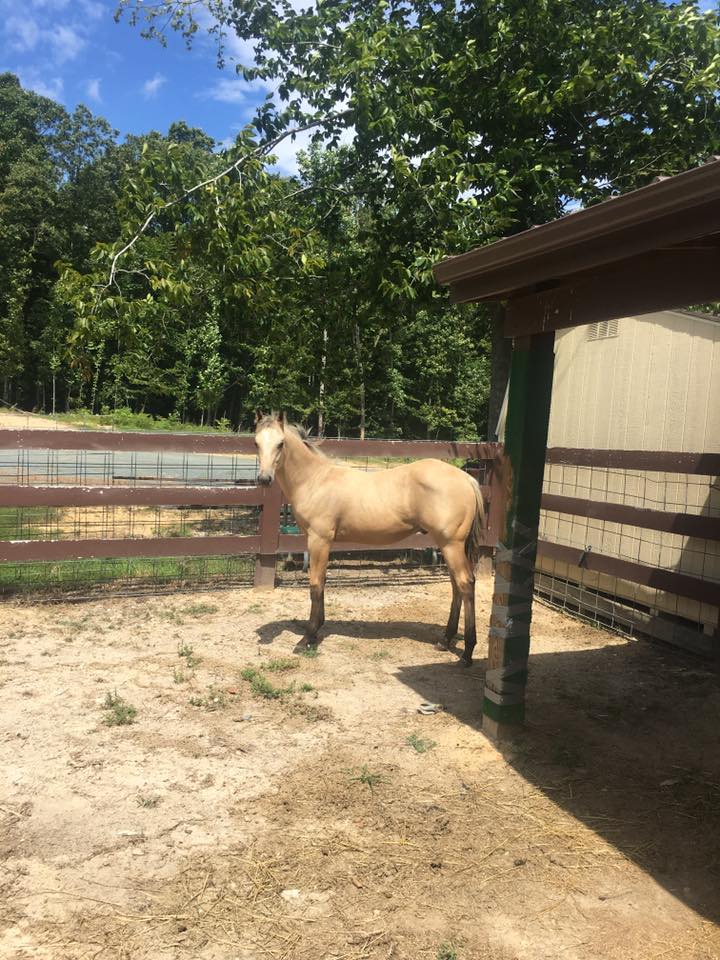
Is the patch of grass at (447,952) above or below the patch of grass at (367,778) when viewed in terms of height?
above

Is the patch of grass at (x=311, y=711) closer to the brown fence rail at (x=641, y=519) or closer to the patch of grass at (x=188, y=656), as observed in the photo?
the patch of grass at (x=188, y=656)

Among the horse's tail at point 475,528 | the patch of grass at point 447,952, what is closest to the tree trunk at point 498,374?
the horse's tail at point 475,528

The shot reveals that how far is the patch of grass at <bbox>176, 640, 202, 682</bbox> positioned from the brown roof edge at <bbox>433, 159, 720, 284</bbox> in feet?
10.6

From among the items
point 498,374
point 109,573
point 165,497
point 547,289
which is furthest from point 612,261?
point 498,374

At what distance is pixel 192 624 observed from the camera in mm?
5891

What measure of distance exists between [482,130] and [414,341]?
2077cm

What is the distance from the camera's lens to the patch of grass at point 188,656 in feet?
16.0

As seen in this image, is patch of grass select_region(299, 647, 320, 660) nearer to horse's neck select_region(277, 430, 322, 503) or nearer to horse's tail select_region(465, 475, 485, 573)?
horse's neck select_region(277, 430, 322, 503)

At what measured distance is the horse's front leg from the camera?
18.0ft

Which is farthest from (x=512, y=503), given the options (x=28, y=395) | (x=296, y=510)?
(x=28, y=395)

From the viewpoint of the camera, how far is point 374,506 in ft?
18.3

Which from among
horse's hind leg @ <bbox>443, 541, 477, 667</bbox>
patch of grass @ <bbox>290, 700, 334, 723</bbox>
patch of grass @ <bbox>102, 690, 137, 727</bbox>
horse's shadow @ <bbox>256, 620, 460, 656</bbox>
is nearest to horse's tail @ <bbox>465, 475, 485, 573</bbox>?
horse's hind leg @ <bbox>443, 541, 477, 667</bbox>

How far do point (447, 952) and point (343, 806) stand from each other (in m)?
0.99

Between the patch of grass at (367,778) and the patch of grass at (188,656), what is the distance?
181 centimetres
